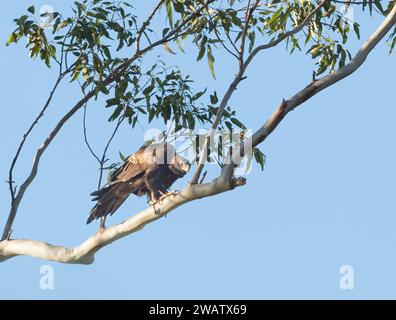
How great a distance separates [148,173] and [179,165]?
1.01 feet

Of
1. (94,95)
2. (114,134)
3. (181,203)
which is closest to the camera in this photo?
(181,203)

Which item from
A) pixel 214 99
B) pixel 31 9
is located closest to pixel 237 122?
pixel 214 99

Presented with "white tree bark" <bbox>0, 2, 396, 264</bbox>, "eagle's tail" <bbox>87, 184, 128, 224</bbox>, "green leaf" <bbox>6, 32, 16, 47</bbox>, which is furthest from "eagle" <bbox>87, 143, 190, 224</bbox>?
"green leaf" <bbox>6, 32, 16, 47</bbox>

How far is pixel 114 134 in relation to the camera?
10.1 meters

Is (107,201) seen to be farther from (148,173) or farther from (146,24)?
(146,24)

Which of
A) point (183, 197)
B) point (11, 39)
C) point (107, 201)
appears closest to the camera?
point (183, 197)

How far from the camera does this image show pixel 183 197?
8.70 m

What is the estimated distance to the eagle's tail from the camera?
10133mm

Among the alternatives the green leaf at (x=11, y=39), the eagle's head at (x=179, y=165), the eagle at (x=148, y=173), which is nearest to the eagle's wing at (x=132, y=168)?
the eagle at (x=148, y=173)

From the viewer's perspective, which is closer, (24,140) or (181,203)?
(181,203)

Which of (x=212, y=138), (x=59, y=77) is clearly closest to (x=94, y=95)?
(x=59, y=77)

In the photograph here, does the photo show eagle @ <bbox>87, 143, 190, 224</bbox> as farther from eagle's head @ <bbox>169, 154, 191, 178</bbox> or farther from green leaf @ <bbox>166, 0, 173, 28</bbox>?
green leaf @ <bbox>166, 0, 173, 28</bbox>
